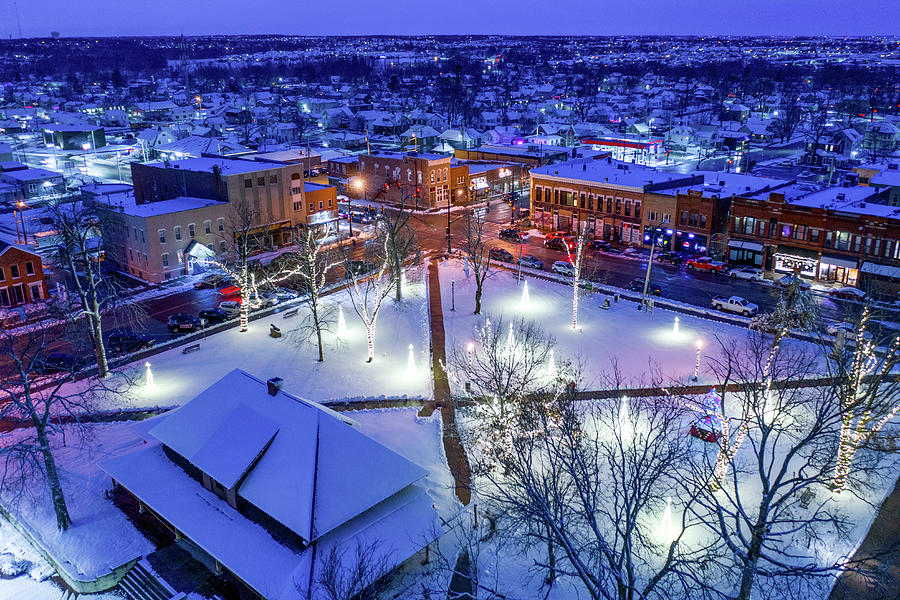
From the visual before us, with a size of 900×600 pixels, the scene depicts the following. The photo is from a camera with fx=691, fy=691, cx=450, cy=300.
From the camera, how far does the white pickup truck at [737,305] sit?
144 ft

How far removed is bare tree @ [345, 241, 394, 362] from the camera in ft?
129

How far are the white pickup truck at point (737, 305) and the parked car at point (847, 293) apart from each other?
6926mm

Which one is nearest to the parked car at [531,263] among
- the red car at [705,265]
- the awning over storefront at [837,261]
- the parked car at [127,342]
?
the red car at [705,265]

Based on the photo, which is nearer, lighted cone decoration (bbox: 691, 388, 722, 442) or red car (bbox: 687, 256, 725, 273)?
lighted cone decoration (bbox: 691, 388, 722, 442)

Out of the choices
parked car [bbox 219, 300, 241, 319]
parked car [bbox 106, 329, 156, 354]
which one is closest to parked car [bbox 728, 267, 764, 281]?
parked car [bbox 219, 300, 241, 319]

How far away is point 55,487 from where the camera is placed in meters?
23.2

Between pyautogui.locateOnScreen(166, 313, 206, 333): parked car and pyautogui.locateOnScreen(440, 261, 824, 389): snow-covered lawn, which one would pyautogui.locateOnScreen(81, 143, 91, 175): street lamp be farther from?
pyautogui.locateOnScreen(440, 261, 824, 389): snow-covered lawn

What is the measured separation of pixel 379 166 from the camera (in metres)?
79.6

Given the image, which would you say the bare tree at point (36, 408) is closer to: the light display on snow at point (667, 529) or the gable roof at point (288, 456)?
the gable roof at point (288, 456)

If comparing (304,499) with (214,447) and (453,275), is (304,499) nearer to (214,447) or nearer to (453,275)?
(214,447)

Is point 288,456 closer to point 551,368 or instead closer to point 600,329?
point 551,368

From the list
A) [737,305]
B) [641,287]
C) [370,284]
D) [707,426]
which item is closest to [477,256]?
[370,284]

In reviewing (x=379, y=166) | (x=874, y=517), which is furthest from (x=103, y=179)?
(x=874, y=517)

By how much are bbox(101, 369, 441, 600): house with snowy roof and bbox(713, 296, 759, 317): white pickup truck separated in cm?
2851
